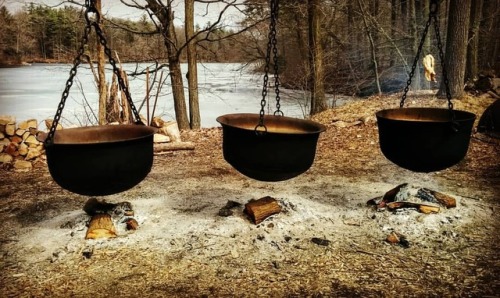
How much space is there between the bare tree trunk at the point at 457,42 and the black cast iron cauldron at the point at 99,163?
711 centimetres

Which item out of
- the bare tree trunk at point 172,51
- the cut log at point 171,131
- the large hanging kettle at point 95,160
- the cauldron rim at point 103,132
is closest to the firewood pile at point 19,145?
the cut log at point 171,131

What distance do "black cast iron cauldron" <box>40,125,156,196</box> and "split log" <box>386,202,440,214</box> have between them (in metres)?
2.36

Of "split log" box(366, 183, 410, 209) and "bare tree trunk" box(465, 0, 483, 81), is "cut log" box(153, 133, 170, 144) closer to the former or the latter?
"split log" box(366, 183, 410, 209)

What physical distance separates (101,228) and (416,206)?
295cm

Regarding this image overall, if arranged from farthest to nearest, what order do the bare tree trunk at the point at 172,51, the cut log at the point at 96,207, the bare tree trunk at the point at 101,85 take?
the bare tree trunk at the point at 172,51 → the bare tree trunk at the point at 101,85 → the cut log at the point at 96,207

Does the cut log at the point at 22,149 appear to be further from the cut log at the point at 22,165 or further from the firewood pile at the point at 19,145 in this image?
the cut log at the point at 22,165

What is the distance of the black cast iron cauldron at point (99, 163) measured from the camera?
2.56 metres

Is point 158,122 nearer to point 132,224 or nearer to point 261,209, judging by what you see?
point 132,224

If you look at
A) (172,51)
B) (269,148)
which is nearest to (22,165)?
(269,148)

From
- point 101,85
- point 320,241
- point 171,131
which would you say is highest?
point 101,85

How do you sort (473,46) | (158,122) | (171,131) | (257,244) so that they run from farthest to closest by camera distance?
(473,46) → (158,122) → (171,131) → (257,244)

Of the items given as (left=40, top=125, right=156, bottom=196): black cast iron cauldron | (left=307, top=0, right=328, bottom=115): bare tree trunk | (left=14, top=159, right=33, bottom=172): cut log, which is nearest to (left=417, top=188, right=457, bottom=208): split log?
(left=40, top=125, right=156, bottom=196): black cast iron cauldron

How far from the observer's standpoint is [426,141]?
3.04 m

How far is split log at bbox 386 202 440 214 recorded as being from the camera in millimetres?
3559
